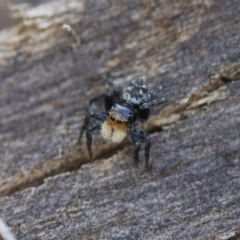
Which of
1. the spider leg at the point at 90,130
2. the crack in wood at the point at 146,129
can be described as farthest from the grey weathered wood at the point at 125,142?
the spider leg at the point at 90,130

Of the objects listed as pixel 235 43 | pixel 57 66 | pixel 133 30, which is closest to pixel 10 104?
pixel 57 66

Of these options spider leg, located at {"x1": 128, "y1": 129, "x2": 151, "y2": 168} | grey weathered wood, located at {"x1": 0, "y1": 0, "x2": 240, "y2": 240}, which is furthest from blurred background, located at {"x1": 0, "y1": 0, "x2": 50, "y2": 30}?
spider leg, located at {"x1": 128, "y1": 129, "x2": 151, "y2": 168}

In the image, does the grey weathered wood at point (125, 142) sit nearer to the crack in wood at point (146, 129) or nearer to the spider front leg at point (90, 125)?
the crack in wood at point (146, 129)

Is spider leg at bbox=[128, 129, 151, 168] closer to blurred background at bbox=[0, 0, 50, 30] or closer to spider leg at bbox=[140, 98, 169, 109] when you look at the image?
spider leg at bbox=[140, 98, 169, 109]

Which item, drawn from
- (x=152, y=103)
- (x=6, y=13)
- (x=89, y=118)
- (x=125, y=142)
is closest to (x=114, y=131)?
(x=125, y=142)

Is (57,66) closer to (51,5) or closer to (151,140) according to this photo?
(51,5)
